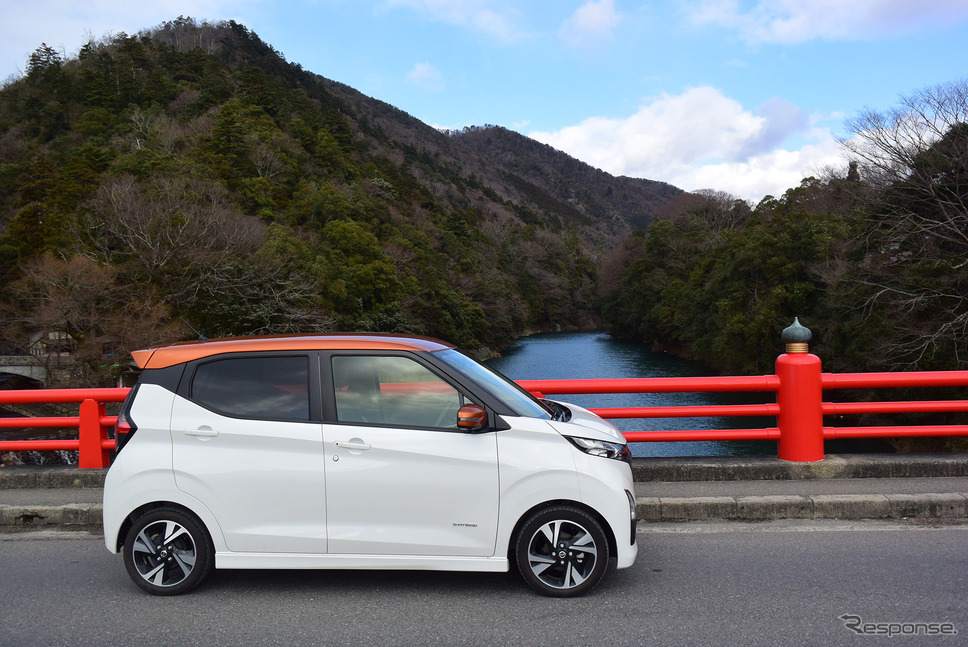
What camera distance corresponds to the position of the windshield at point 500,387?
446 centimetres

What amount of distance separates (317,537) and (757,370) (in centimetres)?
3798

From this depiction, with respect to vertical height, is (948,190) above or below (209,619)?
above

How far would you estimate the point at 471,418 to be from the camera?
163 inches

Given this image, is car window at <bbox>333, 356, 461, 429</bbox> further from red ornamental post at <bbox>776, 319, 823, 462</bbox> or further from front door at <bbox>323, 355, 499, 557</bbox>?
red ornamental post at <bbox>776, 319, 823, 462</bbox>

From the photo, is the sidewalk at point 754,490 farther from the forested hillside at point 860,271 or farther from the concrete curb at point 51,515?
the forested hillside at point 860,271

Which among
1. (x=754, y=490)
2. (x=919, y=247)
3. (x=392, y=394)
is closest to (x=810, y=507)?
(x=754, y=490)

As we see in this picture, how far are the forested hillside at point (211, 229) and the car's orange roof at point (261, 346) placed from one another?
1243 inches

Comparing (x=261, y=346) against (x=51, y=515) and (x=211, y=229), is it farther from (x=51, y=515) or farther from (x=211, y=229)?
(x=211, y=229)

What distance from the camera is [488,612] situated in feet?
13.4

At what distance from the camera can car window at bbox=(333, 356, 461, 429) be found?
432cm

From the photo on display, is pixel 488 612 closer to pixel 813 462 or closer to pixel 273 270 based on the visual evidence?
pixel 813 462

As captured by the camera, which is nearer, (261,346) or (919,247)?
(261,346)

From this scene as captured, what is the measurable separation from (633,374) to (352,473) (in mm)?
45219

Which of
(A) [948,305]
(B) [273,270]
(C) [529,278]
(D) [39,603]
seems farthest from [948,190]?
(C) [529,278]
